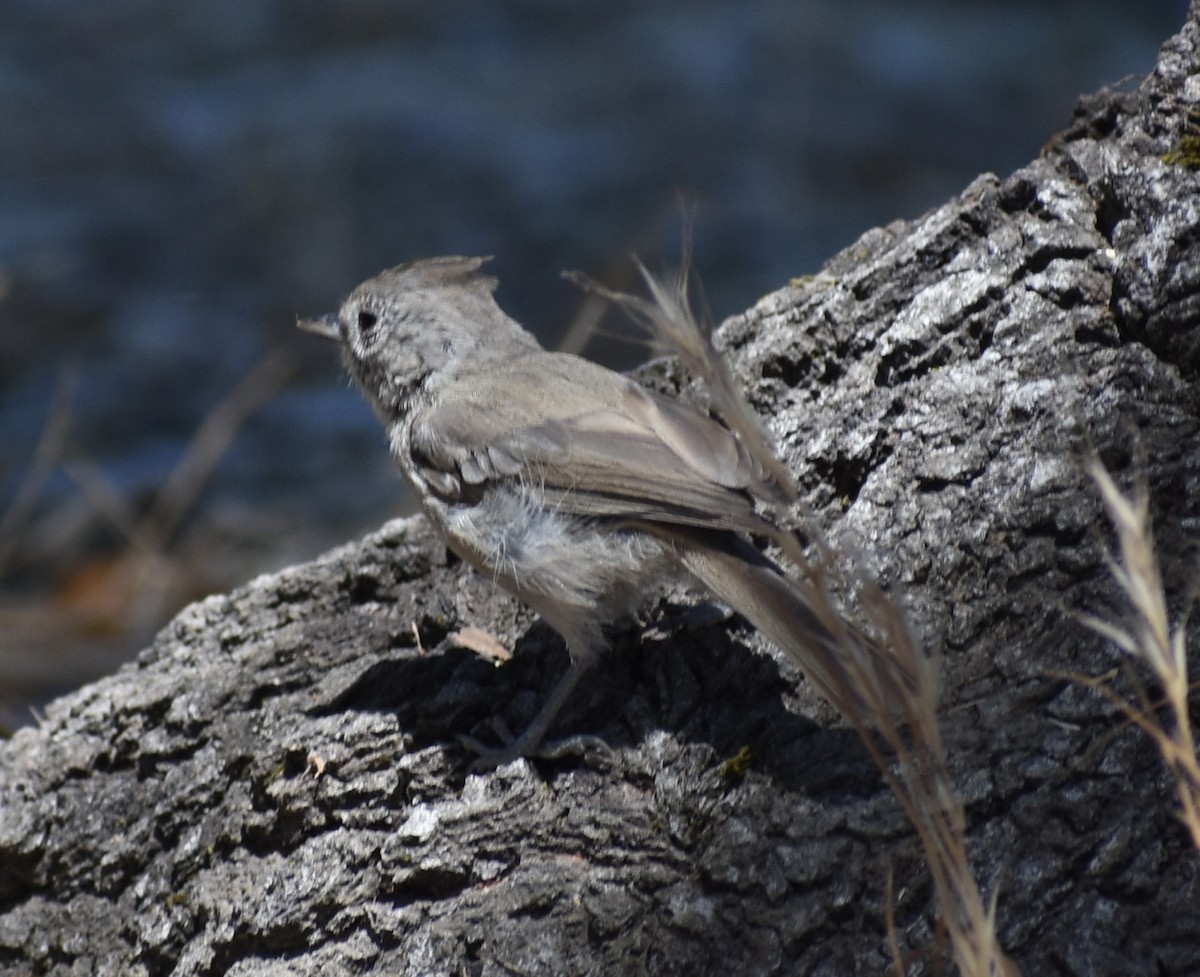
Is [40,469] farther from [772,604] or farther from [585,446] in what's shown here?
[772,604]

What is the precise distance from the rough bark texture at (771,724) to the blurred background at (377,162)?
12.1ft

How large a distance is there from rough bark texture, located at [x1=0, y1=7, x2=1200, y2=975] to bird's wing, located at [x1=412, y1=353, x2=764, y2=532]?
231mm

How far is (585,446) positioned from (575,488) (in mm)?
98

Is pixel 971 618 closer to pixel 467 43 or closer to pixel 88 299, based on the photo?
pixel 88 299

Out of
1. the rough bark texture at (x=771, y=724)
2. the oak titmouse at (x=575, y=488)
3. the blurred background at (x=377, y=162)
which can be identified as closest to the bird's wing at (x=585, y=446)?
the oak titmouse at (x=575, y=488)

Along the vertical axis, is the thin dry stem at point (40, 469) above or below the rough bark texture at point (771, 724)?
above

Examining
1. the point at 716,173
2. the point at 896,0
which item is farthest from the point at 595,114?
the point at 896,0

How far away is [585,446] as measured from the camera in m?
3.20

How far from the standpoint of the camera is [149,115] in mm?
9016

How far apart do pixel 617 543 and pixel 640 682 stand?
34 centimetres

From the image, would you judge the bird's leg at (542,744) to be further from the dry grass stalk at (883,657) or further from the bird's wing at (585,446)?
the dry grass stalk at (883,657)

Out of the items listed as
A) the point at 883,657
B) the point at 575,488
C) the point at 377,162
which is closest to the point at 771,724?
the point at 883,657

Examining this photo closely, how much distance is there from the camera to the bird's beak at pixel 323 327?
3.91m

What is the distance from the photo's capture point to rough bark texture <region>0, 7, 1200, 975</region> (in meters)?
2.40
